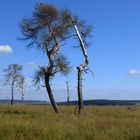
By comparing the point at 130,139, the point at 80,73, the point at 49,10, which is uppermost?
the point at 49,10

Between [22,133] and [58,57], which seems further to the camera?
[58,57]

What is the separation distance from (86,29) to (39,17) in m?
3.74

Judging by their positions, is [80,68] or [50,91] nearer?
[80,68]

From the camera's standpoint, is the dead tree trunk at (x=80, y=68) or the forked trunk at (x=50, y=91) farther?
the forked trunk at (x=50, y=91)

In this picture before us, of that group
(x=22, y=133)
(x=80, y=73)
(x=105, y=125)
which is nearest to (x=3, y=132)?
(x=22, y=133)

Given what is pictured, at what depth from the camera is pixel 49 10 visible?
36344 mm

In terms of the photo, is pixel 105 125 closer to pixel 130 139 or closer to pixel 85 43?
pixel 130 139

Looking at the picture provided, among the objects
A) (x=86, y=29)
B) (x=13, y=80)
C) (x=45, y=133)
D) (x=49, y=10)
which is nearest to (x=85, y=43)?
(x=86, y=29)

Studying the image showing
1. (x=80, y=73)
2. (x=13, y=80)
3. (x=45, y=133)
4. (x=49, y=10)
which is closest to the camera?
(x=45, y=133)

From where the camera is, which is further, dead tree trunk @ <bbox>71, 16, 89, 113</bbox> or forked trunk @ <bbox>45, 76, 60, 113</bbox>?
forked trunk @ <bbox>45, 76, 60, 113</bbox>

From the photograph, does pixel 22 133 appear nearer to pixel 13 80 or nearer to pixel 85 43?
pixel 85 43

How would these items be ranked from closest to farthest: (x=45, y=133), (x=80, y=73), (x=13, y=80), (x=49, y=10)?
1. (x=45, y=133)
2. (x=80, y=73)
3. (x=49, y=10)
4. (x=13, y=80)

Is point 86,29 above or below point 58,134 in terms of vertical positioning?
above

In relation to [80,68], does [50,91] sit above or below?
below
